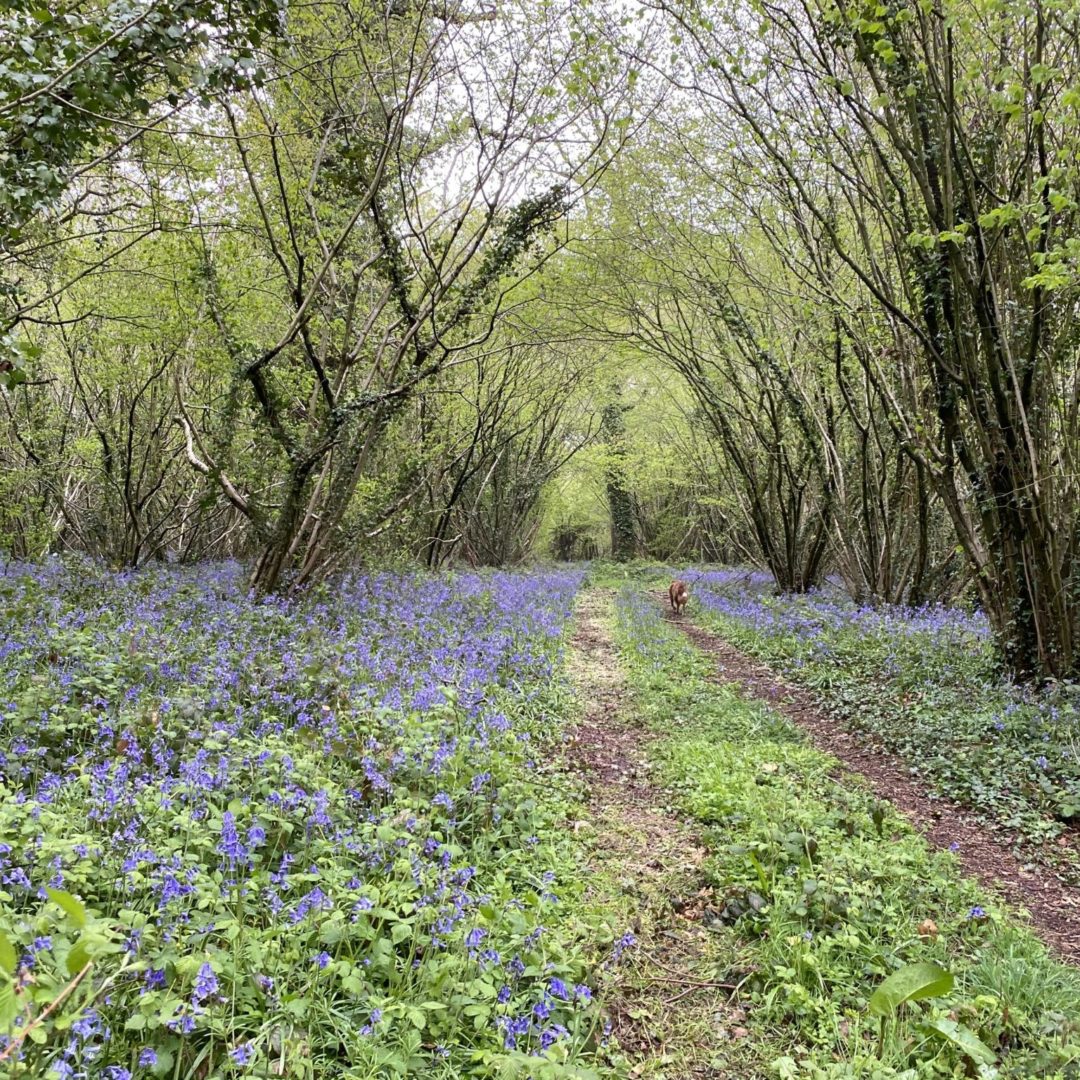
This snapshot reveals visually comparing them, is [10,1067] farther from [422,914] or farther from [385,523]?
[385,523]

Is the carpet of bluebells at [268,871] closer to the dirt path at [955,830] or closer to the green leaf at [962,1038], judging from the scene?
the green leaf at [962,1038]

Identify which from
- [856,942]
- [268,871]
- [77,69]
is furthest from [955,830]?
[77,69]

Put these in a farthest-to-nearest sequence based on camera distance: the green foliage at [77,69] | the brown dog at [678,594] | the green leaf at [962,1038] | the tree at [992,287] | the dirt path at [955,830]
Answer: the brown dog at [678,594] < the tree at [992,287] < the green foliage at [77,69] < the dirt path at [955,830] < the green leaf at [962,1038]

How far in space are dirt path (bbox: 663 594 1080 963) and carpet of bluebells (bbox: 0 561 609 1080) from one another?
7.76ft

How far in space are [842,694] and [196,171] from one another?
9523mm

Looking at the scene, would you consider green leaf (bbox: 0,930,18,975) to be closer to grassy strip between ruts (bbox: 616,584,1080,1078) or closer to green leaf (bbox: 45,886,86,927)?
green leaf (bbox: 45,886,86,927)

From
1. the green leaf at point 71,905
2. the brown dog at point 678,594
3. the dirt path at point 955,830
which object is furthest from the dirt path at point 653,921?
the brown dog at point 678,594

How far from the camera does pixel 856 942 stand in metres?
2.82

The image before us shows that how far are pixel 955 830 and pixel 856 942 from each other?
6.71ft

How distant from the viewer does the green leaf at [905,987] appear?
94.2 inches

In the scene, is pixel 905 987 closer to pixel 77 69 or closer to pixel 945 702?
pixel 945 702

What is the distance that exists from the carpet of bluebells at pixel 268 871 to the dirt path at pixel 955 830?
93.2 inches

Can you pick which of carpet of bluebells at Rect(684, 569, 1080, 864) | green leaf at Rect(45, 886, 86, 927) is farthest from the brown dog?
green leaf at Rect(45, 886, 86, 927)

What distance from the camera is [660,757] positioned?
544 cm
